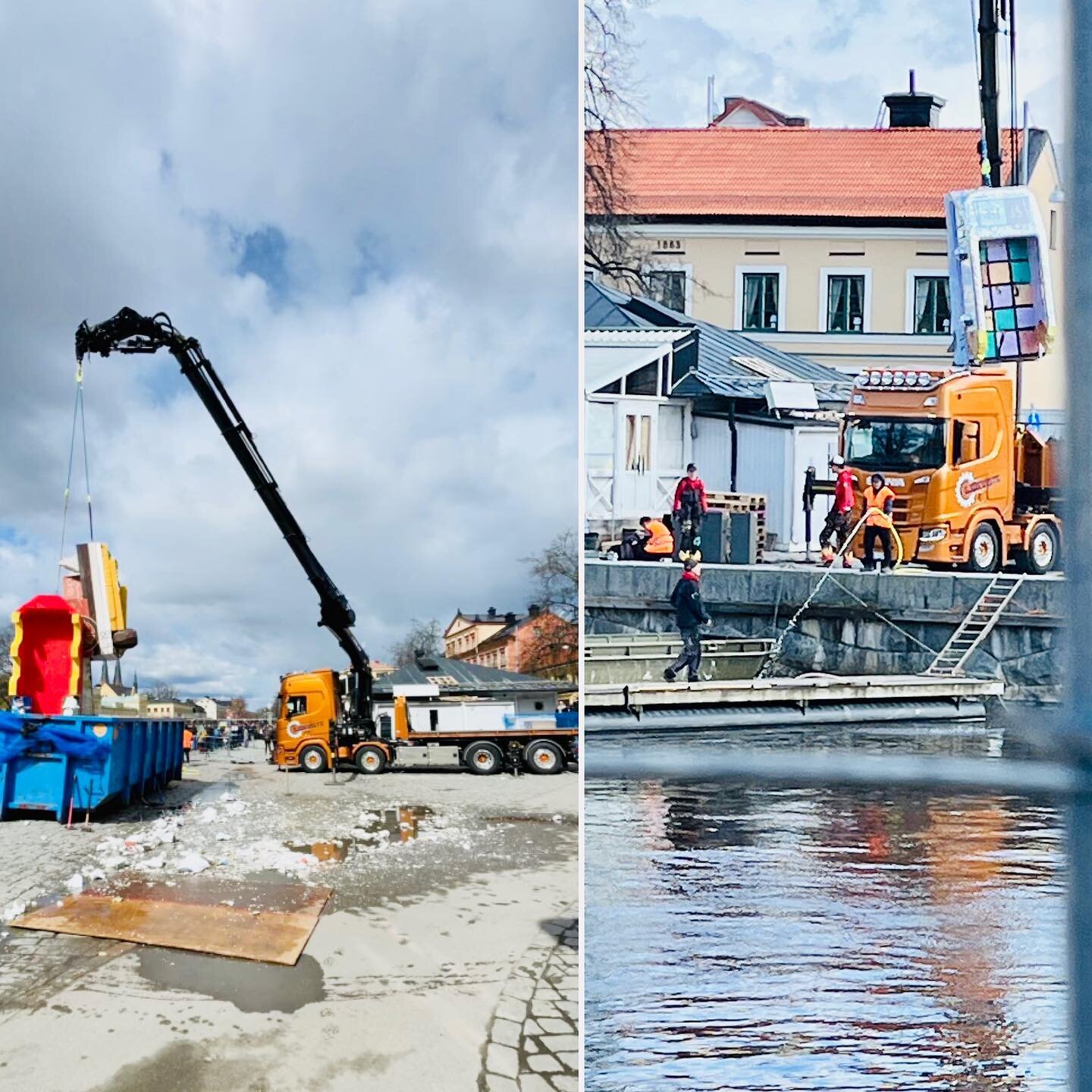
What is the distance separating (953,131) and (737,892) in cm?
217

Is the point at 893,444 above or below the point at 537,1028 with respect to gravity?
above

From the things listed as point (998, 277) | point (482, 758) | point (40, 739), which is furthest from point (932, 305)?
point (482, 758)

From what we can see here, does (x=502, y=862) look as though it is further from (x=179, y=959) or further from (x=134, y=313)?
(x=134, y=313)

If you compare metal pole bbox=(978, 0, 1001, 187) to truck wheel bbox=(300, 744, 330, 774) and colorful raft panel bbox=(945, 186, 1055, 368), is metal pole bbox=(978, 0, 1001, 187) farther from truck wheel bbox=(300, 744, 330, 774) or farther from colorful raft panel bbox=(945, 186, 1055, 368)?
truck wheel bbox=(300, 744, 330, 774)

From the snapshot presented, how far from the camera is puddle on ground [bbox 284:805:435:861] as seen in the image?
812cm

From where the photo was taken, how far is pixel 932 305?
2.74m

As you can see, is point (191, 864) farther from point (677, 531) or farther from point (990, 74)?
point (990, 74)

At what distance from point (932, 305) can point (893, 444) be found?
407 millimetres

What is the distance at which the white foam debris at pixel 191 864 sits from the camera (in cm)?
722

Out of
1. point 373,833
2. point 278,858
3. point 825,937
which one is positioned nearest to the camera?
point 825,937

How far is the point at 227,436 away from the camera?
13289 millimetres

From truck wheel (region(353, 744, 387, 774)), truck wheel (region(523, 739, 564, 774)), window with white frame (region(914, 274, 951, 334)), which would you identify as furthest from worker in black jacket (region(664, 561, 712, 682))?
truck wheel (region(353, 744, 387, 774))

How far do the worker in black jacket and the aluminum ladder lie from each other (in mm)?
Result: 689

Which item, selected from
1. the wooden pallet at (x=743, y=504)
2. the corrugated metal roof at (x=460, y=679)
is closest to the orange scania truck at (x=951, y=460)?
the wooden pallet at (x=743, y=504)
